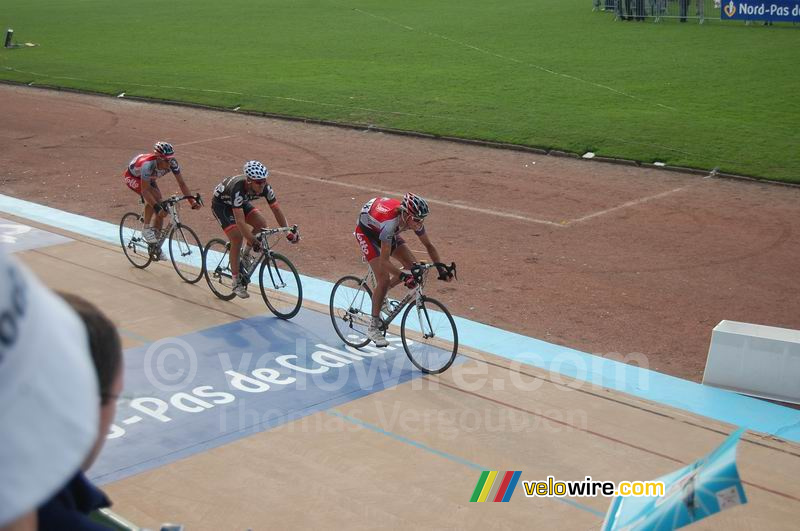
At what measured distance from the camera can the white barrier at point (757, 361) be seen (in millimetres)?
8219

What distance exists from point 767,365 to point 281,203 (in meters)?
9.35

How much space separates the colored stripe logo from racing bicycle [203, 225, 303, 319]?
3793 mm

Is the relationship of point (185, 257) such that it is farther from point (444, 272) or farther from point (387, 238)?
point (444, 272)

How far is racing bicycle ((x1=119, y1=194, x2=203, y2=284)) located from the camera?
11.6 metres

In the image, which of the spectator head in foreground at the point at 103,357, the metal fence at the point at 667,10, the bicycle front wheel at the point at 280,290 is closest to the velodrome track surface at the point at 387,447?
the bicycle front wheel at the point at 280,290

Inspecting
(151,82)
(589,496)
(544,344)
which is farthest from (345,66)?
(589,496)

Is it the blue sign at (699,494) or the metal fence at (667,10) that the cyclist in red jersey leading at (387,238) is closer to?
the blue sign at (699,494)

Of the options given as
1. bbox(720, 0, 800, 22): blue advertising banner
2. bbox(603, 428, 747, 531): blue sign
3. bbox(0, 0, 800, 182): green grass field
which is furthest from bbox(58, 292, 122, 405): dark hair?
bbox(720, 0, 800, 22): blue advertising banner

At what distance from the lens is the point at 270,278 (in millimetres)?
10742

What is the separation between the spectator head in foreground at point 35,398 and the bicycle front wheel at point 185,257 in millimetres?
10588

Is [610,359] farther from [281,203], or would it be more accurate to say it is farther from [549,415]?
[281,203]

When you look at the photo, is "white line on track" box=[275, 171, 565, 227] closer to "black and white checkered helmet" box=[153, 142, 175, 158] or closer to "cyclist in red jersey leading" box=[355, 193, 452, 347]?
"black and white checkered helmet" box=[153, 142, 175, 158]

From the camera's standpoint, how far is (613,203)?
15422mm

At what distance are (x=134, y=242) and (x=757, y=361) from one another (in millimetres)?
8052
